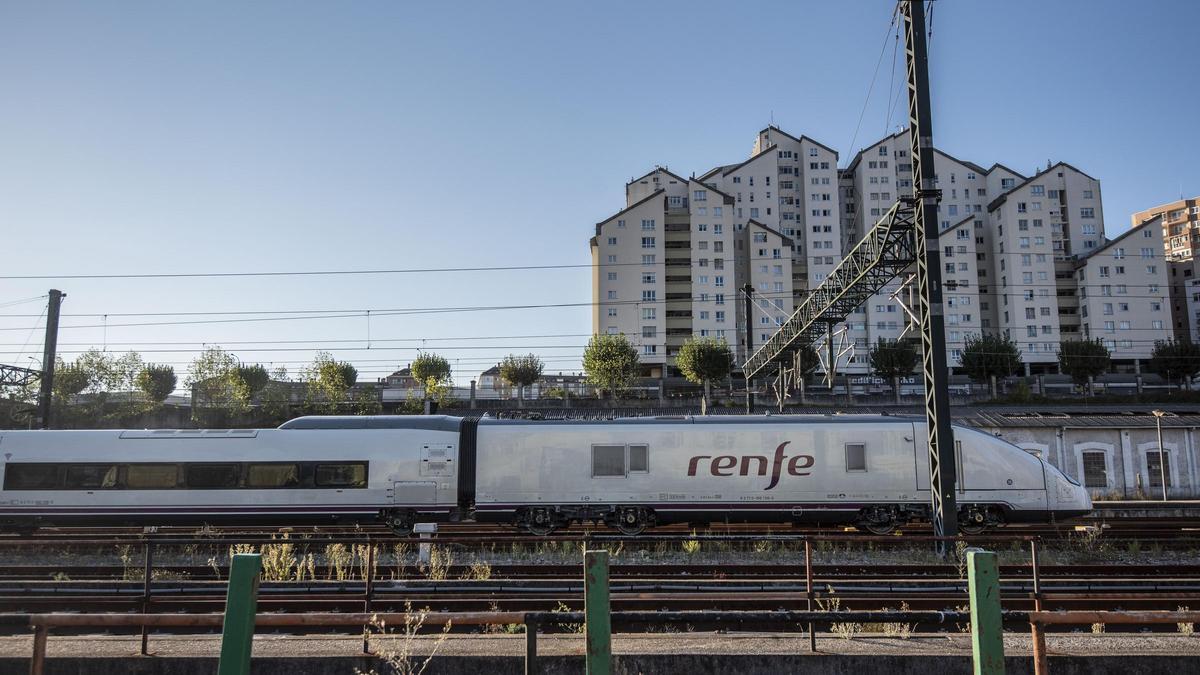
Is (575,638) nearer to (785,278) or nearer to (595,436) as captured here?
(595,436)

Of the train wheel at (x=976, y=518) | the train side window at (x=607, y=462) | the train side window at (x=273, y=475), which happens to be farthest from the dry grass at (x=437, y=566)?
the train wheel at (x=976, y=518)

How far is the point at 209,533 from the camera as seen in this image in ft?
56.9

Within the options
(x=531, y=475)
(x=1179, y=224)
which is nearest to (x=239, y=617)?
(x=531, y=475)

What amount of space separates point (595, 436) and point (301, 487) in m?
6.98

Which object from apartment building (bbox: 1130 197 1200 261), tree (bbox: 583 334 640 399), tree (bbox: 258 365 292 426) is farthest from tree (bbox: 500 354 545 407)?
apartment building (bbox: 1130 197 1200 261)

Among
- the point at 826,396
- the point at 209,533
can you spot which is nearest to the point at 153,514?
the point at 209,533

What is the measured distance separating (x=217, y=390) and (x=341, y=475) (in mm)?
37664

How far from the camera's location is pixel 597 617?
4.75 metres

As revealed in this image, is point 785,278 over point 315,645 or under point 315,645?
over

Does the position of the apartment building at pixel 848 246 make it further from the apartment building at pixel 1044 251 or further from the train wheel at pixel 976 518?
the train wheel at pixel 976 518

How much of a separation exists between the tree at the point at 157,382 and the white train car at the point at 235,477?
3727cm

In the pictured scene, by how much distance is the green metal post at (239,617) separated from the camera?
4582mm

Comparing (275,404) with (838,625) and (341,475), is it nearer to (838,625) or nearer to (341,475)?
(341,475)

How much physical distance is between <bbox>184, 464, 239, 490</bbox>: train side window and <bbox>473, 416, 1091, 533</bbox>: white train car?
5.80 m
